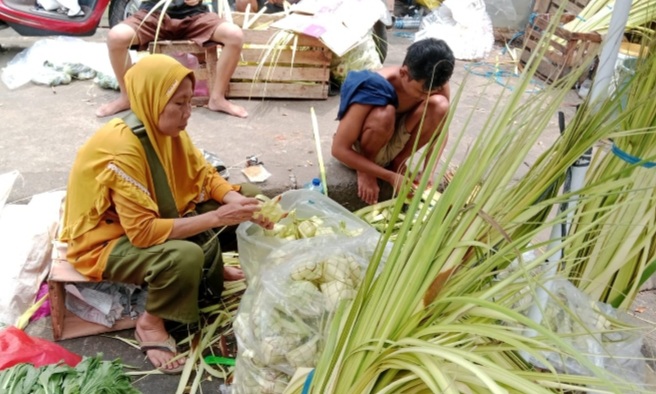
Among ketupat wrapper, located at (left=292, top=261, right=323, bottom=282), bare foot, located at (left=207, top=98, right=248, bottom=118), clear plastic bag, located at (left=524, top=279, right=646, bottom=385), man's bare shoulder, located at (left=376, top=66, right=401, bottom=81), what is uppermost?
man's bare shoulder, located at (left=376, top=66, right=401, bottom=81)

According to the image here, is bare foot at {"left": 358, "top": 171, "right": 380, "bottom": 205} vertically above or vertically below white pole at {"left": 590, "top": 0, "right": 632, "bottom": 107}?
below

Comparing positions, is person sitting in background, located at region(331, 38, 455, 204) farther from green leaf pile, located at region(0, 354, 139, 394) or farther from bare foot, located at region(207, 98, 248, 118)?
green leaf pile, located at region(0, 354, 139, 394)

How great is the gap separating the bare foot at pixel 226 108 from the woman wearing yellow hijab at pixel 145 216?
5.40 feet

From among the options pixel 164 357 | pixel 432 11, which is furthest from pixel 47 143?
pixel 432 11

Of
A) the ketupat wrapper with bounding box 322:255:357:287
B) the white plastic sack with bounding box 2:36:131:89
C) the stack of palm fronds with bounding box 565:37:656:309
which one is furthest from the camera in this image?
the white plastic sack with bounding box 2:36:131:89

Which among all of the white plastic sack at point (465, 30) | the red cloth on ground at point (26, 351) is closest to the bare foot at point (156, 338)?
the red cloth on ground at point (26, 351)

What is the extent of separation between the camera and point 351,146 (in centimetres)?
321

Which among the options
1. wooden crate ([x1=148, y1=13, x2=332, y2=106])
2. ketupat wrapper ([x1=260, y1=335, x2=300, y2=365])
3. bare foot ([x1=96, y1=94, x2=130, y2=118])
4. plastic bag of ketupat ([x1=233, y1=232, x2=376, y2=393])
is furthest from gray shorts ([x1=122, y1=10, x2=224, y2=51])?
ketupat wrapper ([x1=260, y1=335, x2=300, y2=365])

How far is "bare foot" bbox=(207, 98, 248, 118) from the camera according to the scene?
4.06 m

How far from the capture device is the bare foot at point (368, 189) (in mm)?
3271

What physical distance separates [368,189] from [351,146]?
27cm

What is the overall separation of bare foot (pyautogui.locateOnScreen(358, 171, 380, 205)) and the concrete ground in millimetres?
165


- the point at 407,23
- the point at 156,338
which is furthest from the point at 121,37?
the point at 407,23

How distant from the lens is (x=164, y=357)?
2.39 metres
